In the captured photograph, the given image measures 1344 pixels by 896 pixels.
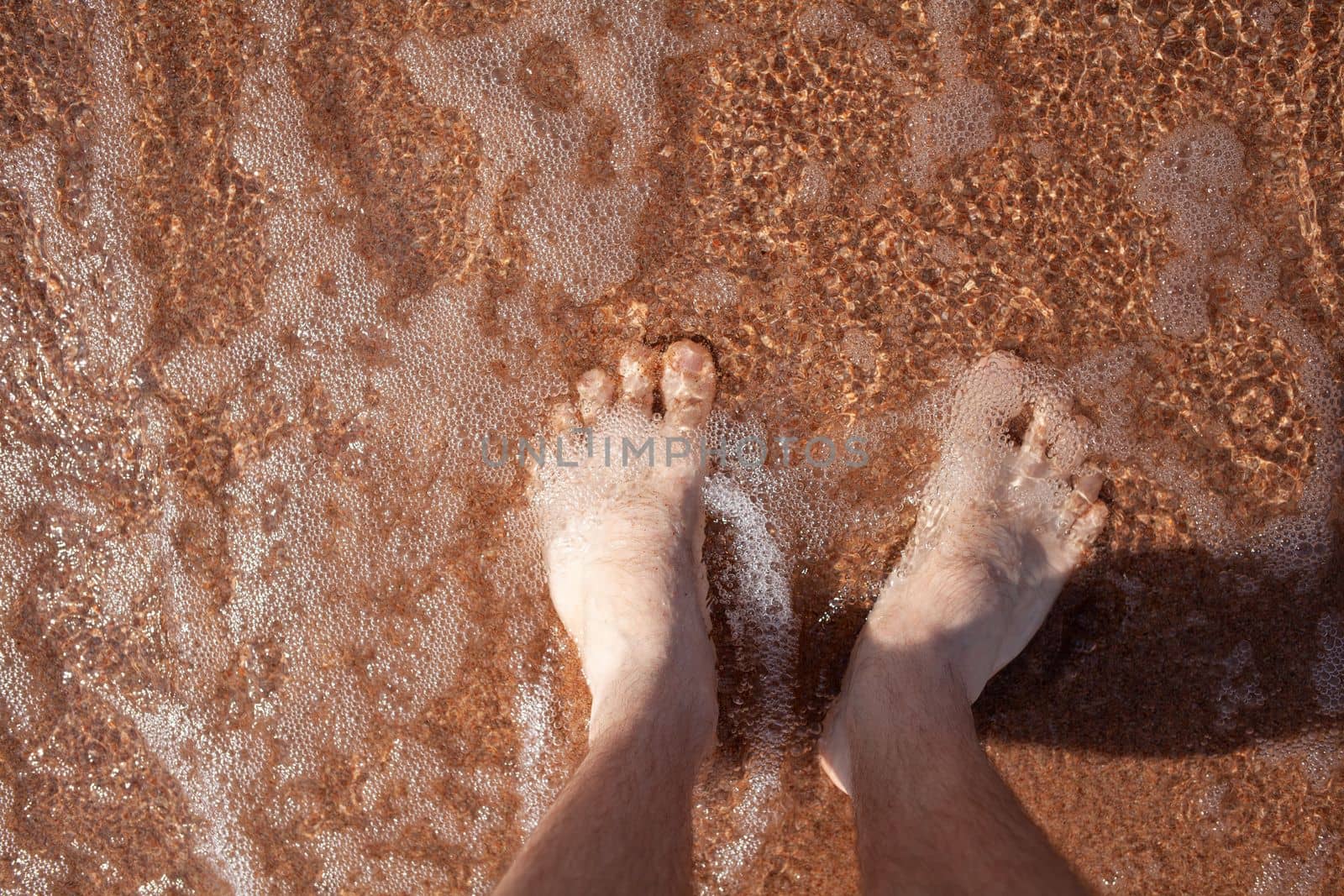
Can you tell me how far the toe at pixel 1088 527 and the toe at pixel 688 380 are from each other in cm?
74

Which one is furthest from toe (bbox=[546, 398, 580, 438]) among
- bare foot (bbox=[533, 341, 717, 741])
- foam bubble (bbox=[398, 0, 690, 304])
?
foam bubble (bbox=[398, 0, 690, 304])

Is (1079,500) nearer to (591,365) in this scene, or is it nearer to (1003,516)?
(1003,516)

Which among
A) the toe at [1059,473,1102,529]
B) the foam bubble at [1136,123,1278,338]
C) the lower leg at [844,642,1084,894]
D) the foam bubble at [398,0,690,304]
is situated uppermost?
the foam bubble at [398,0,690,304]

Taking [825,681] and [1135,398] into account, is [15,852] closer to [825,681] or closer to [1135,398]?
[825,681]

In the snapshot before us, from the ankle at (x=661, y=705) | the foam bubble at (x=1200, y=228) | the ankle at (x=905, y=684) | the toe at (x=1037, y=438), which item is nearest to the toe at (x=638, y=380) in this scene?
the ankle at (x=661, y=705)

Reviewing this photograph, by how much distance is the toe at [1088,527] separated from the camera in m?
1.57

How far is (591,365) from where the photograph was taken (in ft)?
5.28

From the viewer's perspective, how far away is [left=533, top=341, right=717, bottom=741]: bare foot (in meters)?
1.47

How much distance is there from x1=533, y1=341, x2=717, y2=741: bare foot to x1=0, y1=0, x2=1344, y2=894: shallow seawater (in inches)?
2.8

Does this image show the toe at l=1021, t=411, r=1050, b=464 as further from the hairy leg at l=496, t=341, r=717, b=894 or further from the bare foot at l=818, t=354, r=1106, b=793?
the hairy leg at l=496, t=341, r=717, b=894

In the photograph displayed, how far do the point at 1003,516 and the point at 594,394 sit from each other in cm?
81

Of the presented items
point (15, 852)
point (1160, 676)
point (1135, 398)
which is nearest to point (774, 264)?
point (1135, 398)

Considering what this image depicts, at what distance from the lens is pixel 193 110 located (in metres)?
1.62

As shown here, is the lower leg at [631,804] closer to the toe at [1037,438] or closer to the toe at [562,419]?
the toe at [562,419]
